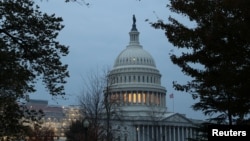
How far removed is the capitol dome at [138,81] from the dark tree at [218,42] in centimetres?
12485

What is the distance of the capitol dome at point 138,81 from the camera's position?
475 feet

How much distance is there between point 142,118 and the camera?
137750mm

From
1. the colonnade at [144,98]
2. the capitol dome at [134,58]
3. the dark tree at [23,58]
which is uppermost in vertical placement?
the capitol dome at [134,58]

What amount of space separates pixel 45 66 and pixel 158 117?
118332 millimetres

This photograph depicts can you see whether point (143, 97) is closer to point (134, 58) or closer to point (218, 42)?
point (134, 58)

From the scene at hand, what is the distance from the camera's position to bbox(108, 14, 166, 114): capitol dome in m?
145

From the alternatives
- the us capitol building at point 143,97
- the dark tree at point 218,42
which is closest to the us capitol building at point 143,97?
the us capitol building at point 143,97

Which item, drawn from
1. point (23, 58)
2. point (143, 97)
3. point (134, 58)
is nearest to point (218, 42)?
point (23, 58)

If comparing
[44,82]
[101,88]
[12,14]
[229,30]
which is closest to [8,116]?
[44,82]

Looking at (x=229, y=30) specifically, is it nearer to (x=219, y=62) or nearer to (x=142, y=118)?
(x=219, y=62)

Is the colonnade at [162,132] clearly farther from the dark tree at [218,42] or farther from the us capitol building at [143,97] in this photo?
the dark tree at [218,42]

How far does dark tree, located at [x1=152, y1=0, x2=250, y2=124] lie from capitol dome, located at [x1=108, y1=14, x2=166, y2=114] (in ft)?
410

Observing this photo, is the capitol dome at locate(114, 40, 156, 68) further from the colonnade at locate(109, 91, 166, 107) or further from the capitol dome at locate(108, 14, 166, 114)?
the colonnade at locate(109, 91, 166, 107)

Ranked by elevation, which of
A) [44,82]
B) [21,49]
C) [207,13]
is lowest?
[44,82]
